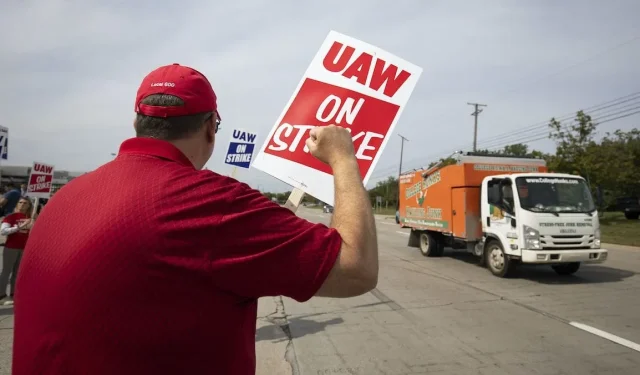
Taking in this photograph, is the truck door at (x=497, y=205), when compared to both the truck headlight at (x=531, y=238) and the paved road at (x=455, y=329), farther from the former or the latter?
the paved road at (x=455, y=329)

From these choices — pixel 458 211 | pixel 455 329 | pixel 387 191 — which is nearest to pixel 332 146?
pixel 455 329

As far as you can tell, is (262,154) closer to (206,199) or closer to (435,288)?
(206,199)

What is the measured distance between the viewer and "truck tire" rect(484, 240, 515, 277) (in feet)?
32.6

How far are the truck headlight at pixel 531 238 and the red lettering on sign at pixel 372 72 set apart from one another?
27.3 feet

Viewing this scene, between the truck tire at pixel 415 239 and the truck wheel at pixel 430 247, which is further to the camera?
the truck tire at pixel 415 239

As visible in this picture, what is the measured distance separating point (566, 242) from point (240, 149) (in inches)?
301

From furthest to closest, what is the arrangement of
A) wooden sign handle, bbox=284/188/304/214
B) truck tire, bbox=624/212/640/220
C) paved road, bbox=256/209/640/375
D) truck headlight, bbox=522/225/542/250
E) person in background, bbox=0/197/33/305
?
truck tire, bbox=624/212/640/220 < truck headlight, bbox=522/225/542/250 < person in background, bbox=0/197/33/305 < paved road, bbox=256/209/640/375 < wooden sign handle, bbox=284/188/304/214

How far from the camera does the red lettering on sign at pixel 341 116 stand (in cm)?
213

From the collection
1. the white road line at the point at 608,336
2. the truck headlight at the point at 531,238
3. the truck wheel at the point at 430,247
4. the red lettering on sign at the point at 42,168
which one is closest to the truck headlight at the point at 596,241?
the truck headlight at the point at 531,238

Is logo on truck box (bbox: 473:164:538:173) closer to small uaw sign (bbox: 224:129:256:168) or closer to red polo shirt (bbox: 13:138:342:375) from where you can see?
small uaw sign (bbox: 224:129:256:168)

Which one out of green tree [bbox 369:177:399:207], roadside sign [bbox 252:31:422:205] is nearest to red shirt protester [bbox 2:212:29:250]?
roadside sign [bbox 252:31:422:205]

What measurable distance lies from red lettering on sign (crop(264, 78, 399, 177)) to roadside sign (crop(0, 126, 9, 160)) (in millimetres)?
10873

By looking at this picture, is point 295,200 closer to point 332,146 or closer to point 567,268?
point 332,146

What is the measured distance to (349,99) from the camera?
7.11 ft
